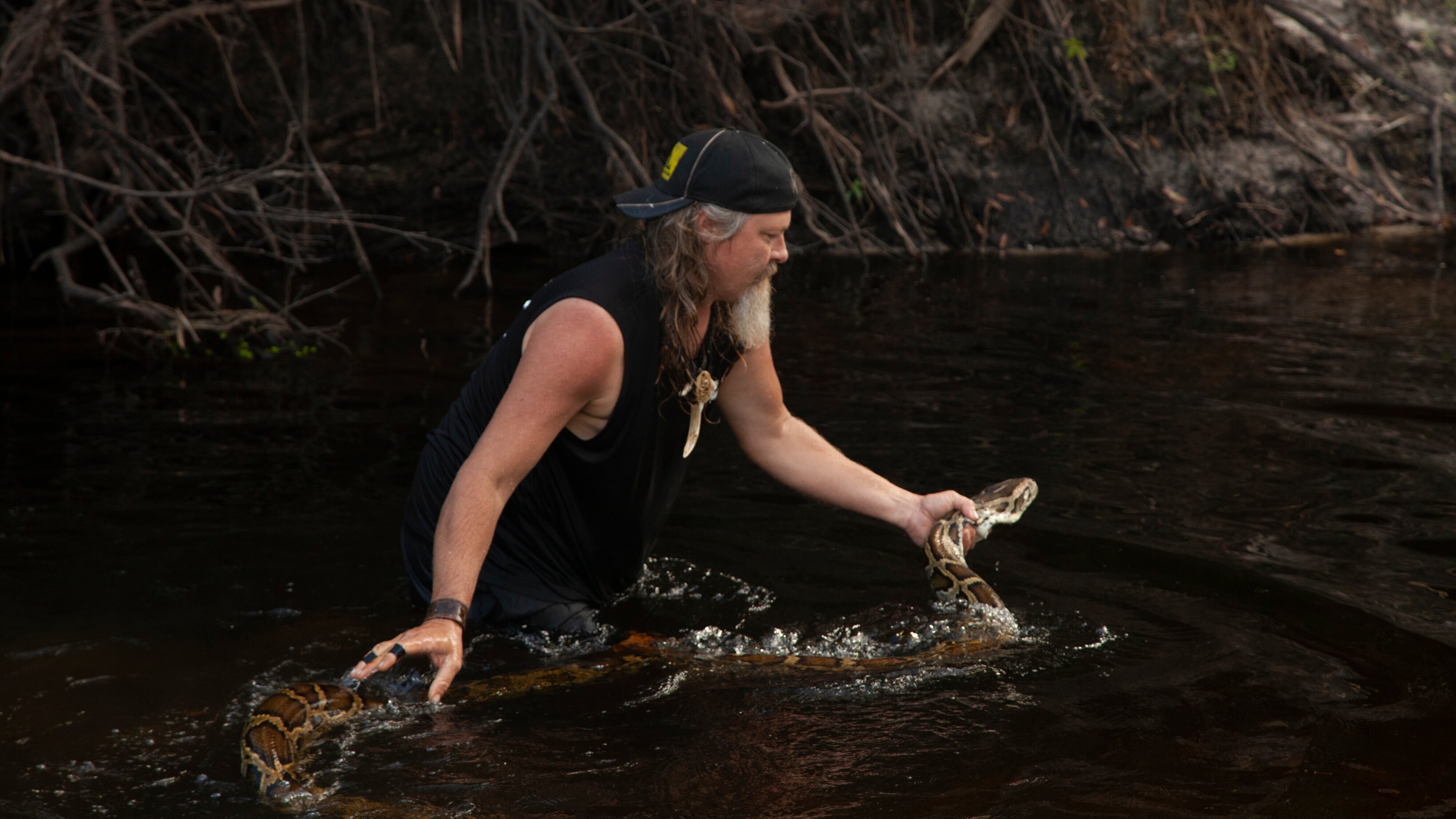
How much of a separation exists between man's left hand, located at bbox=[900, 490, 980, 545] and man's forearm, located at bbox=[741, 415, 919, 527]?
0.05 m

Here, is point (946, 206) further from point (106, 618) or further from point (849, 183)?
point (106, 618)

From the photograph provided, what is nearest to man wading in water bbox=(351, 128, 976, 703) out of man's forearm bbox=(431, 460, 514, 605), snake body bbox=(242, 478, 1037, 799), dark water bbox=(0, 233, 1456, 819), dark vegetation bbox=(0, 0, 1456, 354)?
man's forearm bbox=(431, 460, 514, 605)

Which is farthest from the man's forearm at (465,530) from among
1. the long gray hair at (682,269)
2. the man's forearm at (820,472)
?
the man's forearm at (820,472)

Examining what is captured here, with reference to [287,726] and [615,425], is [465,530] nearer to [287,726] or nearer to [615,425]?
[615,425]

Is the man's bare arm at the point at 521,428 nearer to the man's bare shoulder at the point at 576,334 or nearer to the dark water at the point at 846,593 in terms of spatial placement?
the man's bare shoulder at the point at 576,334

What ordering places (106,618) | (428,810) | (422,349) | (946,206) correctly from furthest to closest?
(946,206)
(422,349)
(106,618)
(428,810)

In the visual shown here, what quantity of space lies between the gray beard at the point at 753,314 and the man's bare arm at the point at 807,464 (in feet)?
1.15

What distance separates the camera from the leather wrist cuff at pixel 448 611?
11.0 ft

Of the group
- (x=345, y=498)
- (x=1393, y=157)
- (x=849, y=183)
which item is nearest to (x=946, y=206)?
(x=849, y=183)

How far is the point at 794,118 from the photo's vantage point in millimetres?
12367

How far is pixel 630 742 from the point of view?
3.51 metres

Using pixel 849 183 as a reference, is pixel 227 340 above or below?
below

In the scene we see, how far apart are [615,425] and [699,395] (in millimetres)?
297

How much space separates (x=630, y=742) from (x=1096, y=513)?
272 centimetres
